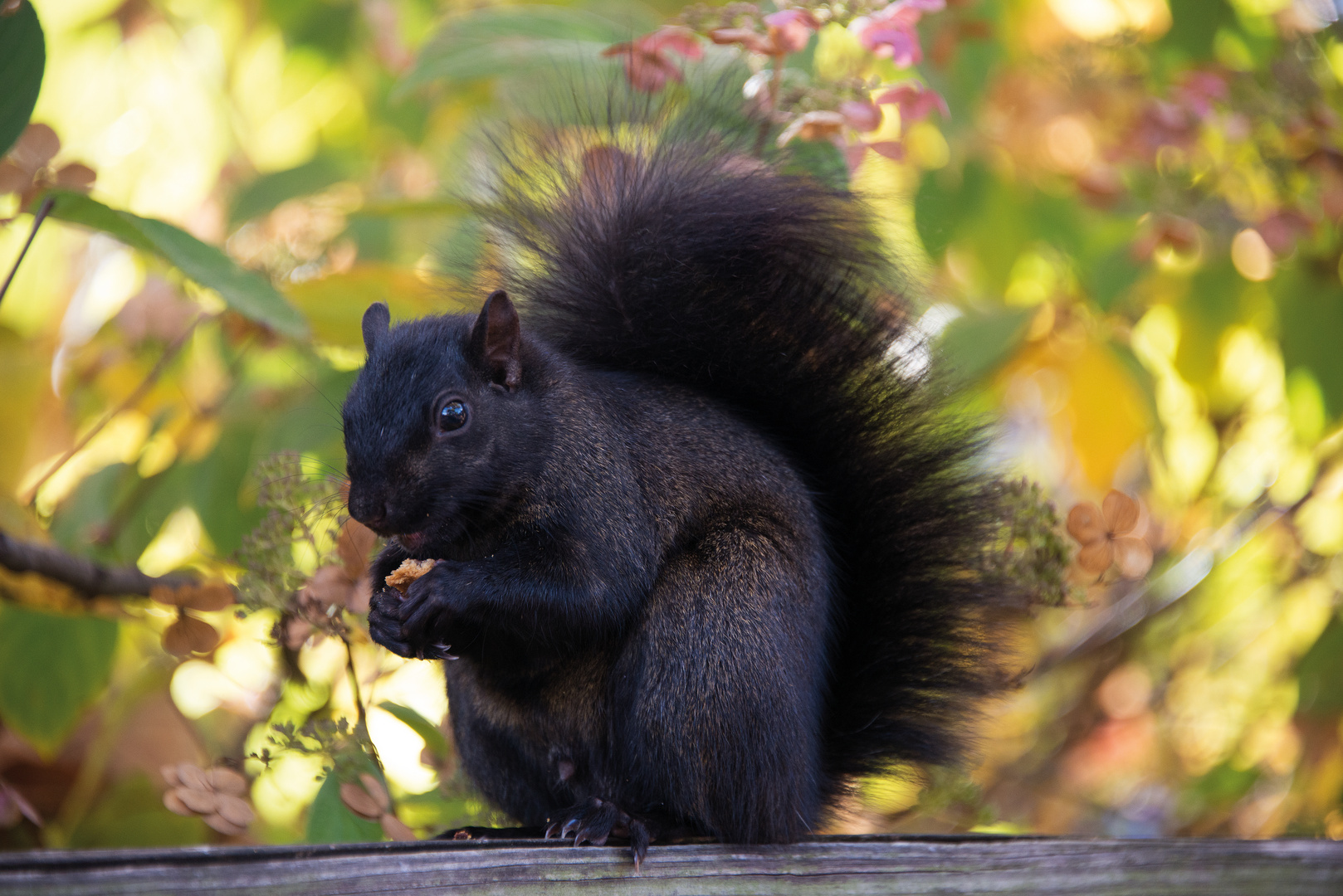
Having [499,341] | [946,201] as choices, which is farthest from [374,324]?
[946,201]

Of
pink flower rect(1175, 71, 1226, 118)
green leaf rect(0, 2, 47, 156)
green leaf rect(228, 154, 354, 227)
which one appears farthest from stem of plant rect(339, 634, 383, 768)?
pink flower rect(1175, 71, 1226, 118)

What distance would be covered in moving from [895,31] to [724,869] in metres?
0.92

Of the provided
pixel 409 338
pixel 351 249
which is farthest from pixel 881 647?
pixel 351 249

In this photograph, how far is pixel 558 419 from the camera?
1229 millimetres

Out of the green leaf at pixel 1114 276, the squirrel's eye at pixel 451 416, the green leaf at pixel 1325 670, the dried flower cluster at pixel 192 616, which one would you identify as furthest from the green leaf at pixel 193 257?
the green leaf at pixel 1325 670

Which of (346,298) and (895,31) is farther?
(346,298)

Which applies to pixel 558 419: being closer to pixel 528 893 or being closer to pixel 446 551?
pixel 446 551

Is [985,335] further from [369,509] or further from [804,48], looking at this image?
[369,509]

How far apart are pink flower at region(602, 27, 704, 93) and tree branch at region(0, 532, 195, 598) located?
0.86m

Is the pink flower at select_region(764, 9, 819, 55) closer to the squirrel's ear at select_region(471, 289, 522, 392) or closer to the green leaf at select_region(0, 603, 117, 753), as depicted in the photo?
the squirrel's ear at select_region(471, 289, 522, 392)

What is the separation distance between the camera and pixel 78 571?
1.48 m

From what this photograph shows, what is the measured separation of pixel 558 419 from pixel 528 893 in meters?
0.49

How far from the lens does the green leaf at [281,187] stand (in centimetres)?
184

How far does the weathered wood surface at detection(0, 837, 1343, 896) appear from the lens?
791 mm
